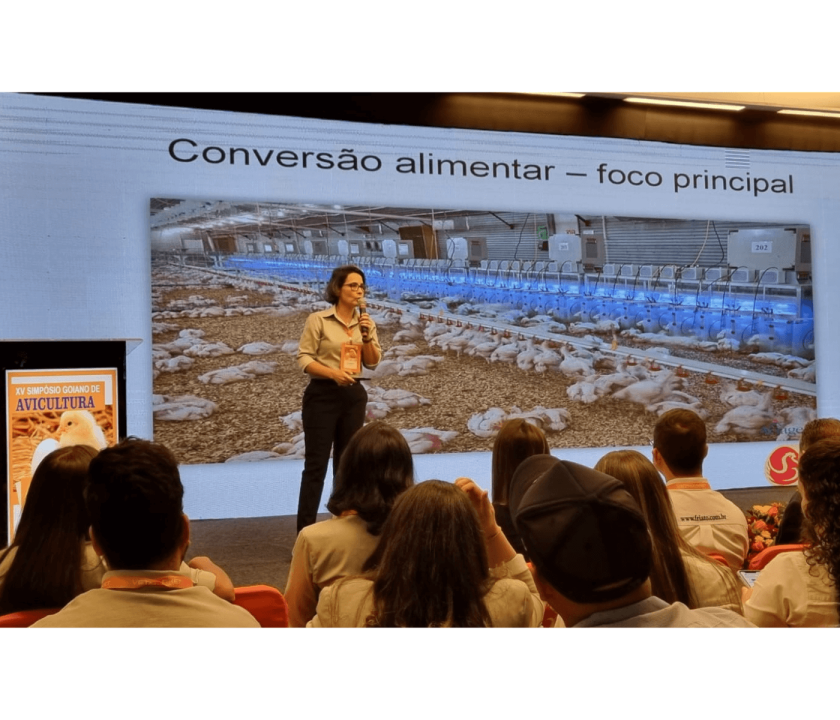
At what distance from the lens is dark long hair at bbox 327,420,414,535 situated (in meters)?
2.26

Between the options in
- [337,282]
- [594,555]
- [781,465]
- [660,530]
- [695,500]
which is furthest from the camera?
[781,465]

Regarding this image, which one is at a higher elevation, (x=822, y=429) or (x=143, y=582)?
(x=822, y=429)

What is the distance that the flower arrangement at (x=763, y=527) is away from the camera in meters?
3.16

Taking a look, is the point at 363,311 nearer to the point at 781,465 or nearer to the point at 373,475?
the point at 373,475

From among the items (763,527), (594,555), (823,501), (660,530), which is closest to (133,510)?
(594,555)

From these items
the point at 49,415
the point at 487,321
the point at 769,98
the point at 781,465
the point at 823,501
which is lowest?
the point at 781,465

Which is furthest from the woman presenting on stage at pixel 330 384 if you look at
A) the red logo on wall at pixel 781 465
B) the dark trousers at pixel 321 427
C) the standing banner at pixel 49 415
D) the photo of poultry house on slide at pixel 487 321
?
the red logo on wall at pixel 781 465

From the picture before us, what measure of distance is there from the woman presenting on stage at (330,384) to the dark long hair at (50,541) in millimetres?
2629

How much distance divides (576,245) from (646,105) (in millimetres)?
1294

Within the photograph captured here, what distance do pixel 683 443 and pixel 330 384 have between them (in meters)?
2.45

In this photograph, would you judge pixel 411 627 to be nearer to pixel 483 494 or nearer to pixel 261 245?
pixel 483 494

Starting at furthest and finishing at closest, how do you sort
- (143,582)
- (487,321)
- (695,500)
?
(487,321) < (695,500) < (143,582)

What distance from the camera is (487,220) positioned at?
605 cm

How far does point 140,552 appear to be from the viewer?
5.66ft
